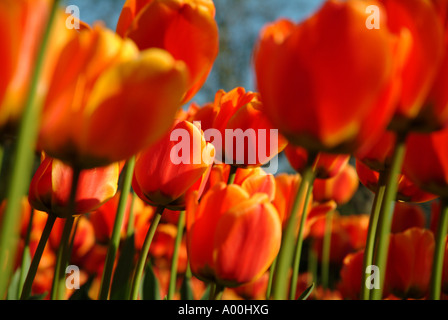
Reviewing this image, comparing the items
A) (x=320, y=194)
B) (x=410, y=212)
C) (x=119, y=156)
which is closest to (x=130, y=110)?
(x=119, y=156)

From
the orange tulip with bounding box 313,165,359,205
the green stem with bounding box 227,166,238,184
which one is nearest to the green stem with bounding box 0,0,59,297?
the green stem with bounding box 227,166,238,184

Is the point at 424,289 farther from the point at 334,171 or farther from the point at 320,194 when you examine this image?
the point at 320,194

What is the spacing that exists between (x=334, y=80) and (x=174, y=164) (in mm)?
232

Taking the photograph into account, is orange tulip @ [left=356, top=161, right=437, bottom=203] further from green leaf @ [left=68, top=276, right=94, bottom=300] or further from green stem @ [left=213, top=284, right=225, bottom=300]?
green leaf @ [left=68, top=276, right=94, bottom=300]

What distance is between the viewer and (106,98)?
0.97 feet

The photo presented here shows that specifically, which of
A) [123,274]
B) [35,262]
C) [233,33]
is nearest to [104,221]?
[123,274]

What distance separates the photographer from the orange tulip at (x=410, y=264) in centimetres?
65

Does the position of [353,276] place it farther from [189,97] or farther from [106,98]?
[106,98]

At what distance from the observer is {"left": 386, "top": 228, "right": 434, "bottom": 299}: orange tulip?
2.15ft

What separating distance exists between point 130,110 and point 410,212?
2.14ft

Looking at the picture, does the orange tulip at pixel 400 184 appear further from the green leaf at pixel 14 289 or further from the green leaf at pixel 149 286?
the green leaf at pixel 14 289

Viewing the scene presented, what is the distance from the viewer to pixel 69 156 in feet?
1.01

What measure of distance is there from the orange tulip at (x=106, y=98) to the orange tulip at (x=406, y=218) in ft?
2.01

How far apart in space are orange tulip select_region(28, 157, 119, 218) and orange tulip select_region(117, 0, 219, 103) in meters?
0.13
